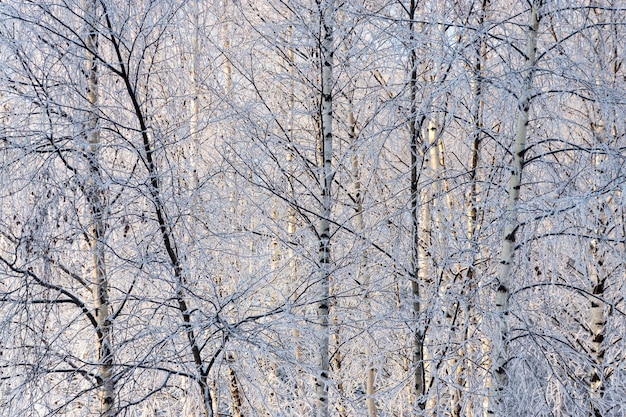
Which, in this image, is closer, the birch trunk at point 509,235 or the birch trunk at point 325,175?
the birch trunk at point 509,235

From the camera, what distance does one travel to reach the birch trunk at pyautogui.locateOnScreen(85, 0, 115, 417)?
332 cm

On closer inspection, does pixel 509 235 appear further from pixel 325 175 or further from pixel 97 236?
pixel 97 236

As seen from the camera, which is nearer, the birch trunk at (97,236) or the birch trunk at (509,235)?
the birch trunk at (509,235)

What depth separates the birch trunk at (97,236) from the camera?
3.32 m

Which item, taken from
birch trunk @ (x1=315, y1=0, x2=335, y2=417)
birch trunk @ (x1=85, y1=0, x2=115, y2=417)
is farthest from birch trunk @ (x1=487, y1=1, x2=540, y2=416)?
birch trunk @ (x1=85, y1=0, x2=115, y2=417)

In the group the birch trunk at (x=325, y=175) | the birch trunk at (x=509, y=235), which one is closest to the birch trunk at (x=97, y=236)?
the birch trunk at (x=325, y=175)

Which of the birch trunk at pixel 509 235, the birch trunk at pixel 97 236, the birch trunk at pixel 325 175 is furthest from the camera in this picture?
the birch trunk at pixel 325 175

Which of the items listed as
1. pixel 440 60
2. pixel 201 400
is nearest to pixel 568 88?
pixel 440 60

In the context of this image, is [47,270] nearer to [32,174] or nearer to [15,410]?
[32,174]

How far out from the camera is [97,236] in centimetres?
371

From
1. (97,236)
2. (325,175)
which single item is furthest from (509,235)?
(97,236)

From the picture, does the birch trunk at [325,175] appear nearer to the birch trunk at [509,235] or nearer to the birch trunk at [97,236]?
the birch trunk at [509,235]

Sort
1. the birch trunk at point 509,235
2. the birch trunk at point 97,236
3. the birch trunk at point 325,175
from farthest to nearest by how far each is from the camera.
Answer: the birch trunk at point 325,175
the birch trunk at point 97,236
the birch trunk at point 509,235

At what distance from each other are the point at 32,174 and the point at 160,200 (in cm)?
77
